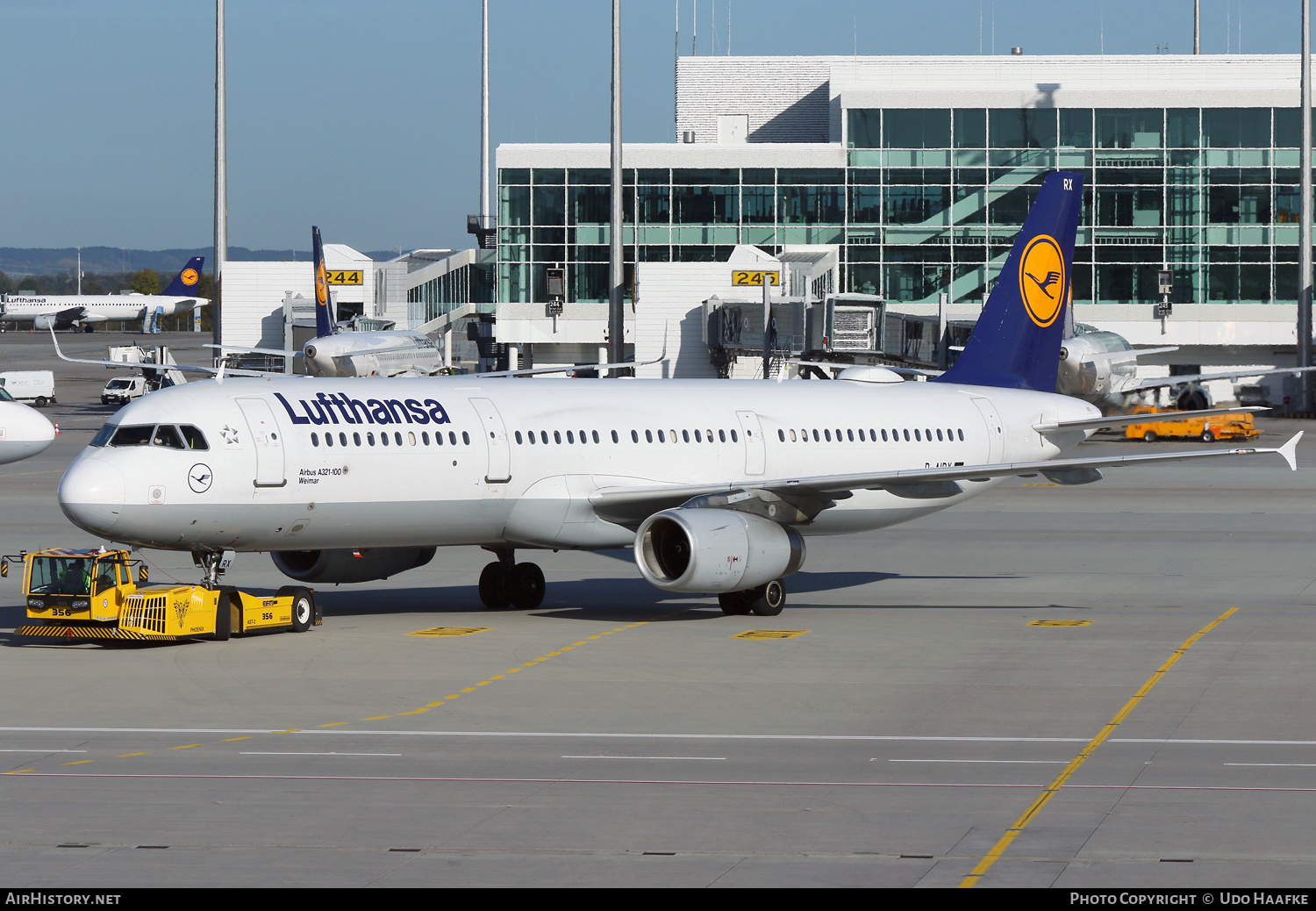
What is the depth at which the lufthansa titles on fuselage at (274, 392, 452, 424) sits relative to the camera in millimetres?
27344

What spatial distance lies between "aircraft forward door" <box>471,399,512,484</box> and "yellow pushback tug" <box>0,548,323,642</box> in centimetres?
461

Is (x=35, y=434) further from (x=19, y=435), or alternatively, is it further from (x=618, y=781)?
(x=618, y=781)

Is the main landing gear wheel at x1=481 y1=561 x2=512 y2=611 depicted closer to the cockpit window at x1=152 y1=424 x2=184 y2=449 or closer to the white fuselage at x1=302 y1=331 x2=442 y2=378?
the cockpit window at x1=152 y1=424 x2=184 y2=449

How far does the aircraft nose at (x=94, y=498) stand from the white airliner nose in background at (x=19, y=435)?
563 centimetres

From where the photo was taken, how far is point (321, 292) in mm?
80625

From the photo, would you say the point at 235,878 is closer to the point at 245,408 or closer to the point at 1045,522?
the point at 245,408

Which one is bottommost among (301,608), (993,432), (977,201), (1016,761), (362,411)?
(1016,761)

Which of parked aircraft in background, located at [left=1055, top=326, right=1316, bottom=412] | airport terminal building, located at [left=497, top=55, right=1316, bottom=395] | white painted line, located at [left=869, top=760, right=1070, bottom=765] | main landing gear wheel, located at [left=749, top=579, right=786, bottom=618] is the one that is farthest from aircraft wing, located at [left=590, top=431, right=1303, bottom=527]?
airport terminal building, located at [left=497, top=55, right=1316, bottom=395]

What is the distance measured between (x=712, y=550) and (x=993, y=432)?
10549 mm

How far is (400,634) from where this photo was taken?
27125 millimetres

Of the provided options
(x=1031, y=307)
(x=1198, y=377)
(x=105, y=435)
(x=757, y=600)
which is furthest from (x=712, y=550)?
(x=1198, y=377)

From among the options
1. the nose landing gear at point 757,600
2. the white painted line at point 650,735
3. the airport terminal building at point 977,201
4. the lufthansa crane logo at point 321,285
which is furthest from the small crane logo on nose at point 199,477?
the airport terminal building at point 977,201

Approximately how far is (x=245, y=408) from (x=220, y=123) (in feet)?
192

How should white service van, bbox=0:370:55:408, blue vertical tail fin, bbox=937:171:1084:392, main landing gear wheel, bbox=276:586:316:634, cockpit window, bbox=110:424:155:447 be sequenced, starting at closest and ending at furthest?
cockpit window, bbox=110:424:155:447 < main landing gear wheel, bbox=276:586:316:634 < blue vertical tail fin, bbox=937:171:1084:392 < white service van, bbox=0:370:55:408
